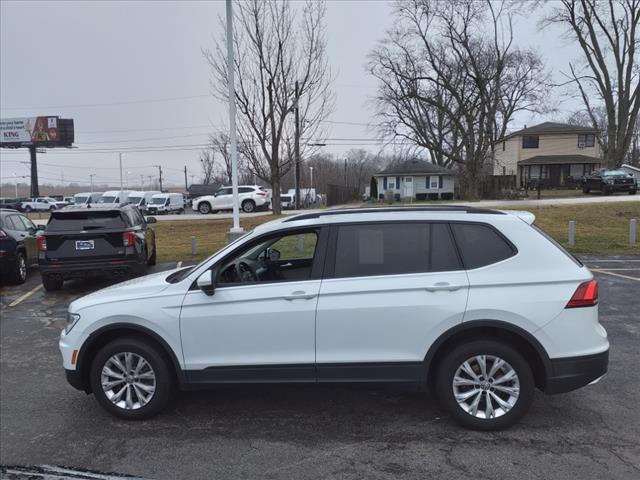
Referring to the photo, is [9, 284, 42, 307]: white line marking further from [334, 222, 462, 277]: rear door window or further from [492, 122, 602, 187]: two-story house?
[492, 122, 602, 187]: two-story house

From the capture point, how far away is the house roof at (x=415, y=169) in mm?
51500

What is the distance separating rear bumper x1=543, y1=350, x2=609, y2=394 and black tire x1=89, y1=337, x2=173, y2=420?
3000 millimetres

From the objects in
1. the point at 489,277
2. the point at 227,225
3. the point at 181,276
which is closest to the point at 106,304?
the point at 181,276

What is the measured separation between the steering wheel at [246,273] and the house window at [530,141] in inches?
2079

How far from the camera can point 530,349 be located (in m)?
3.88

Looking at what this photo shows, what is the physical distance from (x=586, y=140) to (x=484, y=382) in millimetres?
54461

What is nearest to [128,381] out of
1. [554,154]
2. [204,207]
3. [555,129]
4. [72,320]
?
[72,320]

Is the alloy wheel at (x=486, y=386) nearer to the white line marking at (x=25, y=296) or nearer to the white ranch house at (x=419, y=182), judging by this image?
the white line marking at (x=25, y=296)

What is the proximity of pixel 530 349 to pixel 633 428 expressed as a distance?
99cm

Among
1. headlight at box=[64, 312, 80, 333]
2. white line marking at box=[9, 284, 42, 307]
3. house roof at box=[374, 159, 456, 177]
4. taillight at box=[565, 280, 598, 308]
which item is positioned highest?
house roof at box=[374, 159, 456, 177]

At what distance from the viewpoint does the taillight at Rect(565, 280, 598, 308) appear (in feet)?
12.4

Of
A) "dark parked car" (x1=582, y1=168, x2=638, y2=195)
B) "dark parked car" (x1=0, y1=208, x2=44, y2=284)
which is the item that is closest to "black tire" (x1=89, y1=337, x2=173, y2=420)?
"dark parked car" (x1=0, y1=208, x2=44, y2=284)

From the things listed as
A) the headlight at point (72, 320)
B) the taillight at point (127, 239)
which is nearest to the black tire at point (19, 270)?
the taillight at point (127, 239)

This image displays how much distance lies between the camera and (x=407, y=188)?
50469 millimetres
